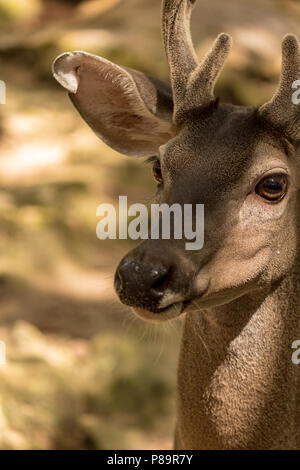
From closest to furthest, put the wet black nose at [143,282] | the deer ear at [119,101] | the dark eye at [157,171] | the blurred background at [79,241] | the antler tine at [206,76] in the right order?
1. the wet black nose at [143,282]
2. the antler tine at [206,76]
3. the dark eye at [157,171]
4. the deer ear at [119,101]
5. the blurred background at [79,241]

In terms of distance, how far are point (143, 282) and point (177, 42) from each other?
4.14 ft

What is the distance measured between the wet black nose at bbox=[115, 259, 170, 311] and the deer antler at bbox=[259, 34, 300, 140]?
84cm

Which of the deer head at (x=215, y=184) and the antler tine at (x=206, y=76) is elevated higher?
the antler tine at (x=206, y=76)

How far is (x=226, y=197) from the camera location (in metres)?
3.02

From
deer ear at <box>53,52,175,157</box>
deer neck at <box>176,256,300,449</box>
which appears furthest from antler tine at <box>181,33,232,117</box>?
deer neck at <box>176,256,300,449</box>

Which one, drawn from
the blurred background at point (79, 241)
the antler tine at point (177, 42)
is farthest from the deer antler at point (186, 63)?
the blurred background at point (79, 241)

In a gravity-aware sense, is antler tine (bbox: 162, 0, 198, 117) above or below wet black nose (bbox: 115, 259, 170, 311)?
above

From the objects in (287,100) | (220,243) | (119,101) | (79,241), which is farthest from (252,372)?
(79,241)

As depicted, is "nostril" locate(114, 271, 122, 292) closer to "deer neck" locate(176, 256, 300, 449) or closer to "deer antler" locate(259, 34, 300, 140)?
"deer neck" locate(176, 256, 300, 449)

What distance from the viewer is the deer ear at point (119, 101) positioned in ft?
11.5

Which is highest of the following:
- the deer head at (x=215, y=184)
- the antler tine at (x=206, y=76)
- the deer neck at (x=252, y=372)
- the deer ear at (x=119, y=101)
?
the deer ear at (x=119, y=101)

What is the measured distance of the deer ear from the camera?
3.52m

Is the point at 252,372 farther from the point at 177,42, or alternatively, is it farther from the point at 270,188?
the point at 177,42

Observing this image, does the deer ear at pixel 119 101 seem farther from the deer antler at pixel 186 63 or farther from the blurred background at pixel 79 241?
the blurred background at pixel 79 241
